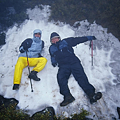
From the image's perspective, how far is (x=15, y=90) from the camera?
4.55 metres

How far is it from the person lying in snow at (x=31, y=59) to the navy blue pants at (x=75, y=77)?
3.18 feet

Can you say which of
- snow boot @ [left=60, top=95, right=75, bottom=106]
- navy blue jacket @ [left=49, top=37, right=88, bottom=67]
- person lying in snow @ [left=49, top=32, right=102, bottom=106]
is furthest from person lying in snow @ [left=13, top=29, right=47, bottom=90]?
snow boot @ [left=60, top=95, right=75, bottom=106]

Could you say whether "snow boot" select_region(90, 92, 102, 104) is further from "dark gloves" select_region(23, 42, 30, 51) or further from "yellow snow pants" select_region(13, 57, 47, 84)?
"dark gloves" select_region(23, 42, 30, 51)

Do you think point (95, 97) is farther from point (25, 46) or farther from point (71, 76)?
point (25, 46)

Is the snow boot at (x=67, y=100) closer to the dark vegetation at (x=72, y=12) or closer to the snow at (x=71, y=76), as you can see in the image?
the snow at (x=71, y=76)

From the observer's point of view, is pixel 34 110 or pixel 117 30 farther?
pixel 117 30

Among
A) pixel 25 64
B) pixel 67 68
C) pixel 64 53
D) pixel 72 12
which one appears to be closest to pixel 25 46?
pixel 25 64

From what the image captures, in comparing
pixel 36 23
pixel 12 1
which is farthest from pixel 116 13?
pixel 12 1

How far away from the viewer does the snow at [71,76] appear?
397cm

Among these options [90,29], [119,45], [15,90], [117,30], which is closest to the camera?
[15,90]

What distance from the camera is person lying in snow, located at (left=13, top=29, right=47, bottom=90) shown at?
4.74 meters

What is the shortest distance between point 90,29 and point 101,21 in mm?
882

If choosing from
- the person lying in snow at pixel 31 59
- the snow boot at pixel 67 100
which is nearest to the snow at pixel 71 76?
the snow boot at pixel 67 100

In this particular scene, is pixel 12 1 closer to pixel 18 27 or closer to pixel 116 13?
pixel 18 27
